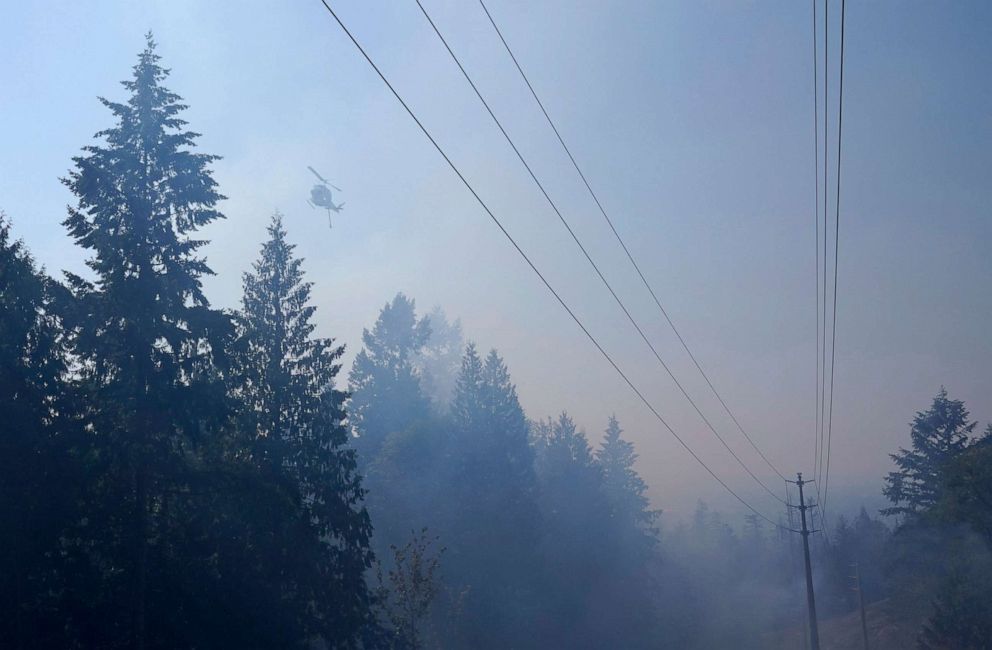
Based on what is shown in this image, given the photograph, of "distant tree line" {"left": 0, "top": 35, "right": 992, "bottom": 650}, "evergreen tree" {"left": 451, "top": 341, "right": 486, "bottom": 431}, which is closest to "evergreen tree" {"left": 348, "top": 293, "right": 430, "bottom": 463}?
"evergreen tree" {"left": 451, "top": 341, "right": 486, "bottom": 431}

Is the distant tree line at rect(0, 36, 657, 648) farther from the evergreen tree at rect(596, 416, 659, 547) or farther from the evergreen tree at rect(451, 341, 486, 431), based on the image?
the evergreen tree at rect(596, 416, 659, 547)

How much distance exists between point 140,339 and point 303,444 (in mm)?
10313

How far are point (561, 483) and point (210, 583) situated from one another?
53.5 metres

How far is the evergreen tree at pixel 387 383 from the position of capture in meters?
65.8

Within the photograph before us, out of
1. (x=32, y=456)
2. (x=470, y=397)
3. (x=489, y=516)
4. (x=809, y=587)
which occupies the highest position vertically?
(x=470, y=397)

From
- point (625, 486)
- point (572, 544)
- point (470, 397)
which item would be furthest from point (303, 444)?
point (625, 486)

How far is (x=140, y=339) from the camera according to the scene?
2188 centimetres

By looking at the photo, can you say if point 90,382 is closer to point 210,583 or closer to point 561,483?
point 210,583

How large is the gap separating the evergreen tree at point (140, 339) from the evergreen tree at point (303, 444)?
4.24m

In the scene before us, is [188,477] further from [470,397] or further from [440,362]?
[440,362]

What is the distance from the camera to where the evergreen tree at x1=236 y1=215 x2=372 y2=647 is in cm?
2884

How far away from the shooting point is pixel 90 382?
2186cm

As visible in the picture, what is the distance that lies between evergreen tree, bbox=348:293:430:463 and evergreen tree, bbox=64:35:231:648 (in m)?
37.8

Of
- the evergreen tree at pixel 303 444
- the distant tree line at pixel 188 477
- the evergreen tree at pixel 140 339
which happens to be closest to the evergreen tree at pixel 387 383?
the distant tree line at pixel 188 477
